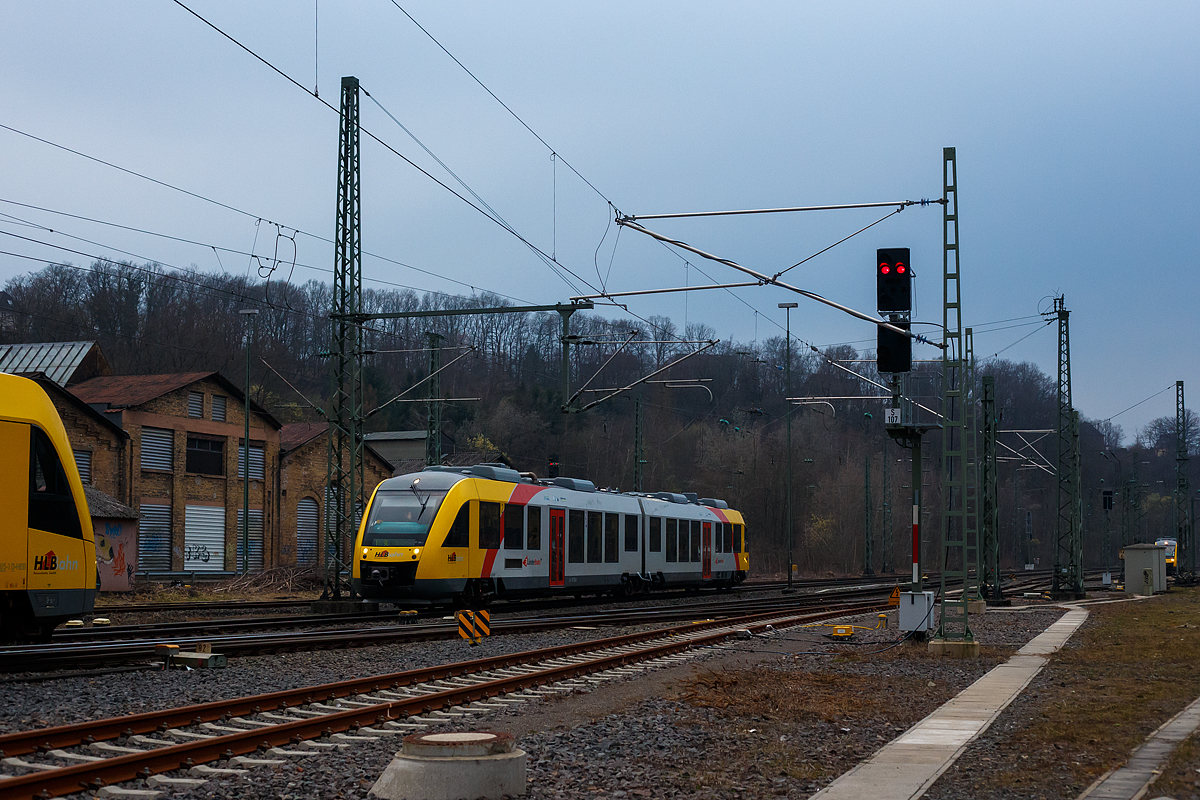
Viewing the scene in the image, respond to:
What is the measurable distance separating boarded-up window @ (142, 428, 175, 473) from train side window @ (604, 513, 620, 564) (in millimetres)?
21592

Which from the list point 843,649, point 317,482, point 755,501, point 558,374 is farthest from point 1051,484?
point 843,649

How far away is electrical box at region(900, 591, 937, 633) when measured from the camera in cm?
1894

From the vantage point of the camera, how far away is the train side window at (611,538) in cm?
3244

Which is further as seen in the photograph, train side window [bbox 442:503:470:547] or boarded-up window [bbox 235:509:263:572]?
boarded-up window [bbox 235:509:263:572]

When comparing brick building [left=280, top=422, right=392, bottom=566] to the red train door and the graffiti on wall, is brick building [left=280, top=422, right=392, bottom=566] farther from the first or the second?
the red train door

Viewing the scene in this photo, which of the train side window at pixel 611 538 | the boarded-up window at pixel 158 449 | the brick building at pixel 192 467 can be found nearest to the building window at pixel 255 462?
the brick building at pixel 192 467

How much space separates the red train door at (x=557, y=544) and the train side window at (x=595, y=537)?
171 centimetres

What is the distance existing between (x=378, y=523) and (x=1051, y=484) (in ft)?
337

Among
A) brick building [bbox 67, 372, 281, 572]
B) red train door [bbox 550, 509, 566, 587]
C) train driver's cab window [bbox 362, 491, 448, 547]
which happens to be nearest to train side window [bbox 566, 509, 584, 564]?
red train door [bbox 550, 509, 566, 587]

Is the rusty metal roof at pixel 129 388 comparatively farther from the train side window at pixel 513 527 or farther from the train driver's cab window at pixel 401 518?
the train side window at pixel 513 527

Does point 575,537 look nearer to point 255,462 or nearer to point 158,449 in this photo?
point 158,449

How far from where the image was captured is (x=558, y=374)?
85.4m

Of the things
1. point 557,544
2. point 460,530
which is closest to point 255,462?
point 557,544

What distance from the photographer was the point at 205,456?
159ft
